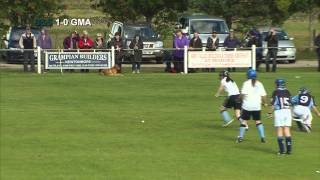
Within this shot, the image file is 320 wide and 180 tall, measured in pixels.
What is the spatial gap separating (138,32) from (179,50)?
6477 mm

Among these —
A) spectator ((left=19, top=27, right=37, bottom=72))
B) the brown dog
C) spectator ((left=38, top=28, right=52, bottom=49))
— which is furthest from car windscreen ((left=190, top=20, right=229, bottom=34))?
spectator ((left=19, top=27, right=37, bottom=72))

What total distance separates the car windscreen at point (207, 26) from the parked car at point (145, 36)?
82.9 inches

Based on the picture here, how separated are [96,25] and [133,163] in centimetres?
4674

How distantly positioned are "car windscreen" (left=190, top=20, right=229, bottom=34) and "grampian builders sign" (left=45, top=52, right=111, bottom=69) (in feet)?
21.1

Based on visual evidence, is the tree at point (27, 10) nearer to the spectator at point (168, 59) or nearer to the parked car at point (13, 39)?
the parked car at point (13, 39)

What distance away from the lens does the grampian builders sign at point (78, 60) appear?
33.4 m

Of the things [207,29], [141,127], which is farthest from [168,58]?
[141,127]

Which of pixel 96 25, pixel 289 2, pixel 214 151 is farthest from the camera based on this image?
pixel 96 25

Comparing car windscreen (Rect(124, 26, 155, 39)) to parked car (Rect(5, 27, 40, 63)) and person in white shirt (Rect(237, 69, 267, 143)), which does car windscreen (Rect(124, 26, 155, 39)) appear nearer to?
parked car (Rect(5, 27, 40, 63))

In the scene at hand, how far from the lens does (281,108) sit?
1703cm

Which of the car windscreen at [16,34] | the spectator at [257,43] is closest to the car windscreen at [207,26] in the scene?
the spectator at [257,43]

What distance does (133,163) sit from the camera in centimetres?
1588

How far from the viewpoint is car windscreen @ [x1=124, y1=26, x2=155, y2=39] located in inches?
1569

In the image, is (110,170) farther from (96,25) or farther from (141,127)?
(96,25)
